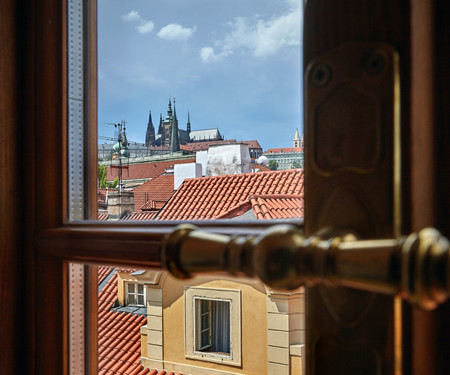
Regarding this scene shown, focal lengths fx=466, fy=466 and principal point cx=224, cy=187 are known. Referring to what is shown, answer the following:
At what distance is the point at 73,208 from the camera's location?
26.8 inches

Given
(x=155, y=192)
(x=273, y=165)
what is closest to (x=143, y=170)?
(x=155, y=192)

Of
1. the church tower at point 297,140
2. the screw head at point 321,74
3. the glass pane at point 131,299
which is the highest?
the screw head at point 321,74

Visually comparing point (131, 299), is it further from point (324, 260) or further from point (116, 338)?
point (324, 260)

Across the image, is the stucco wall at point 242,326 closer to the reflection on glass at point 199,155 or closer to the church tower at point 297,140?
the reflection on glass at point 199,155

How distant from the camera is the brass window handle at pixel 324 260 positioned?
0.19 m

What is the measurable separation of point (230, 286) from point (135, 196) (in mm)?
201

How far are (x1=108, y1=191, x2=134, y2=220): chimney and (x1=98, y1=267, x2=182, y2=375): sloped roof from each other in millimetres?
107

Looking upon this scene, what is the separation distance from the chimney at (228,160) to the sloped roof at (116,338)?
0.86 ft

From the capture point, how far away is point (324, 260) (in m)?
0.22

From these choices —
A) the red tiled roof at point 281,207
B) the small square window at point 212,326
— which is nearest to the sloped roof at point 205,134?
the red tiled roof at point 281,207

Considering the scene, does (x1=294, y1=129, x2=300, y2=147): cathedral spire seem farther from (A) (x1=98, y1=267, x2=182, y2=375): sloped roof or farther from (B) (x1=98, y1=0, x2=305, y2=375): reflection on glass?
(A) (x1=98, y1=267, x2=182, y2=375): sloped roof

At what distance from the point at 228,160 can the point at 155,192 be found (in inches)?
6.4

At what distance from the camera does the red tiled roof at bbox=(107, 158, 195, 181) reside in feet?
2.49

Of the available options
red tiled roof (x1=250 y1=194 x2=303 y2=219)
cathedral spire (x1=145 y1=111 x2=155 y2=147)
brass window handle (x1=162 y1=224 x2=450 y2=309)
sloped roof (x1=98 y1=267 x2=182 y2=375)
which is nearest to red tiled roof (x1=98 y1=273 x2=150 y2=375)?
sloped roof (x1=98 y1=267 x2=182 y2=375)
